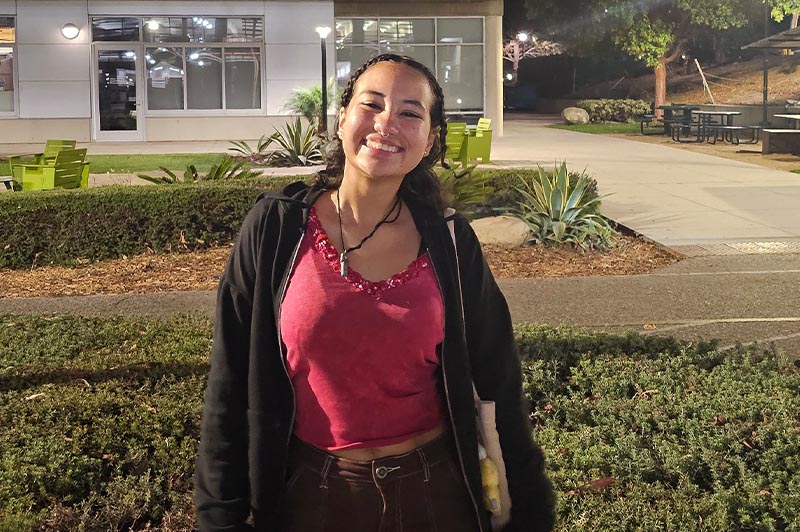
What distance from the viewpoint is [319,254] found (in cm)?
222

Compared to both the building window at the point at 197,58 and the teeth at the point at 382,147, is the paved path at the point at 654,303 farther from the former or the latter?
the building window at the point at 197,58

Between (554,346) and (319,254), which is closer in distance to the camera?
(319,254)

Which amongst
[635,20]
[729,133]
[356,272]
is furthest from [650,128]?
[356,272]

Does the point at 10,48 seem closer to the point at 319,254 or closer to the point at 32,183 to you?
the point at 32,183

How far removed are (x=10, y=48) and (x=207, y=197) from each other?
69.5ft

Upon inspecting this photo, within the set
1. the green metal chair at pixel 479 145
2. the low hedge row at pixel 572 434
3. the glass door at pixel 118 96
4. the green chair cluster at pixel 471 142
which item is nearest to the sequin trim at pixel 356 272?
the low hedge row at pixel 572 434

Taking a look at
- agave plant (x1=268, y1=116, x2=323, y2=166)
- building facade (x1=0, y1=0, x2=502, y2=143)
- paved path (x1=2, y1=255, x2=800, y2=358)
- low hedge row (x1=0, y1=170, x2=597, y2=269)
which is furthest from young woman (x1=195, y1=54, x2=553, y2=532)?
building facade (x1=0, y1=0, x2=502, y2=143)

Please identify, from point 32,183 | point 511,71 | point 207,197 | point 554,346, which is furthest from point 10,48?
point 511,71

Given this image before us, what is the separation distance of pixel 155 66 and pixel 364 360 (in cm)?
2917

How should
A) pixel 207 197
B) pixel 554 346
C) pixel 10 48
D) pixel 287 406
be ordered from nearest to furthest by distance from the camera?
1. pixel 287 406
2. pixel 554 346
3. pixel 207 197
4. pixel 10 48

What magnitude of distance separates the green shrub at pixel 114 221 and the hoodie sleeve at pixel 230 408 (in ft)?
26.4

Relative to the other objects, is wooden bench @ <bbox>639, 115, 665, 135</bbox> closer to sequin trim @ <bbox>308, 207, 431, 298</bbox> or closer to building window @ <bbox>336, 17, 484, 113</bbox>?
building window @ <bbox>336, 17, 484, 113</bbox>

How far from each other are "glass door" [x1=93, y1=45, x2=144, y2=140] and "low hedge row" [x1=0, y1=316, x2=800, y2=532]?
81.7 ft

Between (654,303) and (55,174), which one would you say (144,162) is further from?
(654,303)
